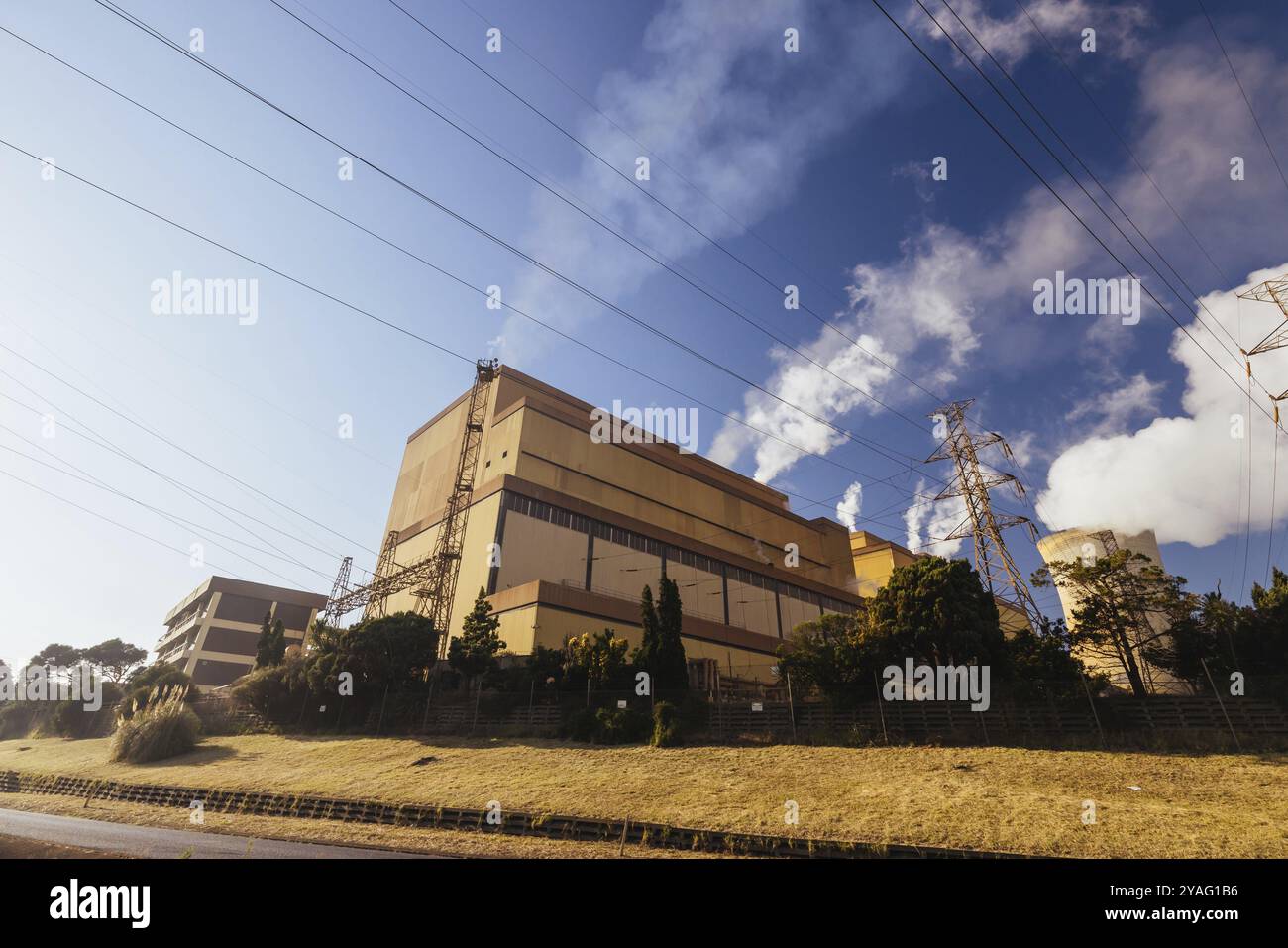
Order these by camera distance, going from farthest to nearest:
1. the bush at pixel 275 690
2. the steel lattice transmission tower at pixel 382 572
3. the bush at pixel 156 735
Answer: the steel lattice transmission tower at pixel 382 572, the bush at pixel 275 690, the bush at pixel 156 735

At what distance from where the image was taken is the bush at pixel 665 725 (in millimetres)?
22984

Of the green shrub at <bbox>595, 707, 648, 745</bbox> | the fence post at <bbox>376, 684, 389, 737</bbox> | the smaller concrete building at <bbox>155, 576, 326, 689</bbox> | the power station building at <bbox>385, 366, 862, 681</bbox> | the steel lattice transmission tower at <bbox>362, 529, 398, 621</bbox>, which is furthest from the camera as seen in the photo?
the smaller concrete building at <bbox>155, 576, 326, 689</bbox>

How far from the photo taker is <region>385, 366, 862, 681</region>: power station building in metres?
43.5

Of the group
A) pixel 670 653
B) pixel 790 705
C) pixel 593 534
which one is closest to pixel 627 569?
pixel 593 534

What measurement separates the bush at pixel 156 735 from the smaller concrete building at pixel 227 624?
38.4 metres

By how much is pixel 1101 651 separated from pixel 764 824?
60.0 feet

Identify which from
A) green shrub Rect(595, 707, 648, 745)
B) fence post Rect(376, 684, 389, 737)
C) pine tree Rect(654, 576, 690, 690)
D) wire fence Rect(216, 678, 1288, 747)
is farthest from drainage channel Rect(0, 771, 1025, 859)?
pine tree Rect(654, 576, 690, 690)

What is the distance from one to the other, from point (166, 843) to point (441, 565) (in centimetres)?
3330

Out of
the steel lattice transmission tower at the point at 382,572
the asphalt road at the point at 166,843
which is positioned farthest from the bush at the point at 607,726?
the steel lattice transmission tower at the point at 382,572

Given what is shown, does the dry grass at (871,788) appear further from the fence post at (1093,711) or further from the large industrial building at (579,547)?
the large industrial building at (579,547)

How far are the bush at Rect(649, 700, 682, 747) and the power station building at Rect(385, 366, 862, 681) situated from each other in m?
13.8

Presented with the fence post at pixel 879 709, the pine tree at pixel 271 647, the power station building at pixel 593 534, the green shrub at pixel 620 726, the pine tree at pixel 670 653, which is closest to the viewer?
the fence post at pixel 879 709

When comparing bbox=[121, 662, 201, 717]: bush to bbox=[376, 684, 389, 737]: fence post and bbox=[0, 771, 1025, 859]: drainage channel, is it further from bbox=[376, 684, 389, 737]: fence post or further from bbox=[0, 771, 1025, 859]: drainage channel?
bbox=[0, 771, 1025, 859]: drainage channel
